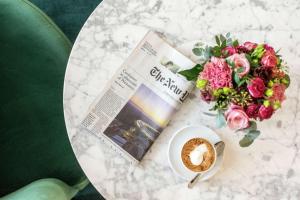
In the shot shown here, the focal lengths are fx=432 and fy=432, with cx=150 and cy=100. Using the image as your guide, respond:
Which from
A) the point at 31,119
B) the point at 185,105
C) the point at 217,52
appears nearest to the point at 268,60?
the point at 217,52

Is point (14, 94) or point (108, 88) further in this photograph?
point (14, 94)

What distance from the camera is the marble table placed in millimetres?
887

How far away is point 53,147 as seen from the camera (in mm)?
1021

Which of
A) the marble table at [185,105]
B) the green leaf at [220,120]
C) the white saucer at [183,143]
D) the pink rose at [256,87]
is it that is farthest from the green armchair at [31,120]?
the pink rose at [256,87]

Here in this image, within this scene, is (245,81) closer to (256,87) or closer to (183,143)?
(256,87)

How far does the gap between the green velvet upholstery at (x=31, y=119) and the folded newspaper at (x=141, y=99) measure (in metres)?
0.17

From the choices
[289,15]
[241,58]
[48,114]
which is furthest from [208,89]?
[48,114]

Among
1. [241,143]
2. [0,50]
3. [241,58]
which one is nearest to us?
[241,58]

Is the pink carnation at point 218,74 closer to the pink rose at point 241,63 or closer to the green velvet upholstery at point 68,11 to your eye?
the pink rose at point 241,63

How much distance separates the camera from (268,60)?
0.72 m

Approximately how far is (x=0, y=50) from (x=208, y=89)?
1.72 ft

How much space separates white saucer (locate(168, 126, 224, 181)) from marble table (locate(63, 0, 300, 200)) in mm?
15

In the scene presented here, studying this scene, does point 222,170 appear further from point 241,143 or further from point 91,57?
point 91,57

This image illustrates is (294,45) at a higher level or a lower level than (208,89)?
higher
